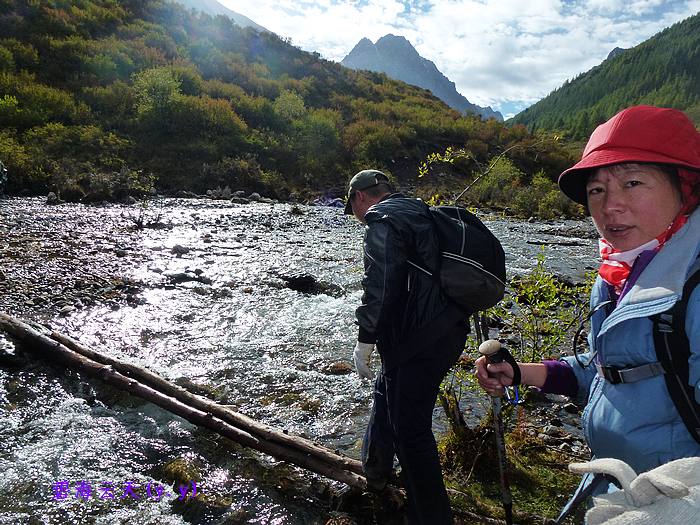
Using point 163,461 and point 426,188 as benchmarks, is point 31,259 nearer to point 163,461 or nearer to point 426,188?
point 163,461

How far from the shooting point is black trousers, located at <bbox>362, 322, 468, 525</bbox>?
123 inches

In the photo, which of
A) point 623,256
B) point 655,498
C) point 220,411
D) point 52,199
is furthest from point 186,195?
point 655,498

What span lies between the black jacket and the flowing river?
1708 millimetres

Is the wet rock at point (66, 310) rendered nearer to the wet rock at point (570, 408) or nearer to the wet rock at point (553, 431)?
the wet rock at point (553, 431)

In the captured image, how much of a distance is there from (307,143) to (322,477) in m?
29.1

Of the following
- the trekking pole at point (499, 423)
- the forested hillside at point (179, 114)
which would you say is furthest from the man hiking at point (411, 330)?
the forested hillside at point (179, 114)

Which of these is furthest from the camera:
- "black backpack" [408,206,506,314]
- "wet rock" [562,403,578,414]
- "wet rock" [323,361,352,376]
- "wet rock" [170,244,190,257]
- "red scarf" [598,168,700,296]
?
"wet rock" [170,244,190,257]

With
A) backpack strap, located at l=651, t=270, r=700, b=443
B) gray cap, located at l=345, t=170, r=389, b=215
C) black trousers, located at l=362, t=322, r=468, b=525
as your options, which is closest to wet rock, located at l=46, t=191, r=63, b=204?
gray cap, located at l=345, t=170, r=389, b=215

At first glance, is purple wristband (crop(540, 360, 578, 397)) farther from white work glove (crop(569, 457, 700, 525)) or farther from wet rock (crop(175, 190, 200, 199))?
wet rock (crop(175, 190, 200, 199))

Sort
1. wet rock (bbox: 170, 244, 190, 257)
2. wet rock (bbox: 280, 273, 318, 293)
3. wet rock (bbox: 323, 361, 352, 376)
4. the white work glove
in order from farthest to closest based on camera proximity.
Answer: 1. wet rock (bbox: 170, 244, 190, 257)
2. wet rock (bbox: 280, 273, 318, 293)
3. wet rock (bbox: 323, 361, 352, 376)
4. the white work glove

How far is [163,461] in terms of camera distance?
416cm

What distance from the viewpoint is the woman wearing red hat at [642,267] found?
150 cm

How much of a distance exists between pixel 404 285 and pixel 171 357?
182 inches

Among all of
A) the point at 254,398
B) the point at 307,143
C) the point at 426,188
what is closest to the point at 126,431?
the point at 254,398
